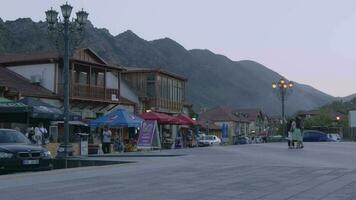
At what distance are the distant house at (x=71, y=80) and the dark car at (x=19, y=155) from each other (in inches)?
806

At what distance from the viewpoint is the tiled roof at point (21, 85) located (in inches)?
1505

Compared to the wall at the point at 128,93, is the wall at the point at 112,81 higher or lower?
higher

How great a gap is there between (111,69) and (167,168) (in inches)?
1194

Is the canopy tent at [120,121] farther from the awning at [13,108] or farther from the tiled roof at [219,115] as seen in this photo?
the tiled roof at [219,115]

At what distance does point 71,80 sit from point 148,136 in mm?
12583

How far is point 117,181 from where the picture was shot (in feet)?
44.4

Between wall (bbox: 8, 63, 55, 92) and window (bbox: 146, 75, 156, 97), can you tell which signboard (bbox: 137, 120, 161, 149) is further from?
window (bbox: 146, 75, 156, 97)

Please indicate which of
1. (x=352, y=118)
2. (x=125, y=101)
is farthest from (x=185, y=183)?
(x=352, y=118)

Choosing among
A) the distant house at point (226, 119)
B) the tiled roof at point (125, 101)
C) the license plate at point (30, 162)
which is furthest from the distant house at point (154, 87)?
the distant house at point (226, 119)

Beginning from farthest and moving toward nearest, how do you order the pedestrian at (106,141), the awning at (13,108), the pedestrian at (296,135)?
the pedestrian at (106,141) < the pedestrian at (296,135) < the awning at (13,108)

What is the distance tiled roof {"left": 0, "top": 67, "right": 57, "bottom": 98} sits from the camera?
38.2 m

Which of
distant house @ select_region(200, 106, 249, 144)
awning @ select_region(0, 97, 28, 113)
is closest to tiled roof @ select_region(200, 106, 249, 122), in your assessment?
distant house @ select_region(200, 106, 249, 144)

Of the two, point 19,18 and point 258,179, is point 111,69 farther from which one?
point 19,18

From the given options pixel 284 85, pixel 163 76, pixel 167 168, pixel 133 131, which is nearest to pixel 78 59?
pixel 133 131
